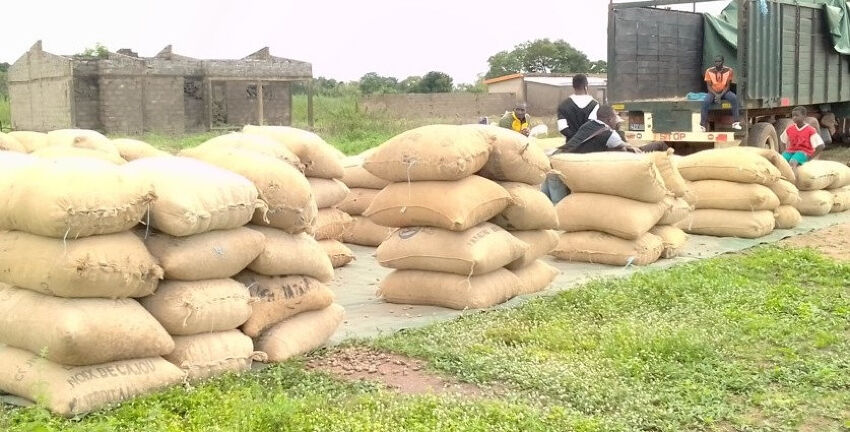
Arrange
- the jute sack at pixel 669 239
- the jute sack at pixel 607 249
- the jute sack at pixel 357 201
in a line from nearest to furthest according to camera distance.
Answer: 1. the jute sack at pixel 607 249
2. the jute sack at pixel 669 239
3. the jute sack at pixel 357 201

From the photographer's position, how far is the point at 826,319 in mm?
5293

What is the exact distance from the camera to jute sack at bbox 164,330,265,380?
398cm

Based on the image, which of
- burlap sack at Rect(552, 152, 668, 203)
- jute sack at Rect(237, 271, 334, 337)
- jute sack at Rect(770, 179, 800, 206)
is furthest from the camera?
jute sack at Rect(770, 179, 800, 206)

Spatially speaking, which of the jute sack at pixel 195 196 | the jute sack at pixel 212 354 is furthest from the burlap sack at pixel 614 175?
the jute sack at pixel 212 354

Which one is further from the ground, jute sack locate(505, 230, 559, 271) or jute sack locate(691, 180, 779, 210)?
jute sack locate(691, 180, 779, 210)

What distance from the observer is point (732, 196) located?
27.0 ft

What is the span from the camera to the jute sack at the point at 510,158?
597 centimetres

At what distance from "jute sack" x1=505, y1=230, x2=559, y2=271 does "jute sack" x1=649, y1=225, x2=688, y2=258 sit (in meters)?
1.31

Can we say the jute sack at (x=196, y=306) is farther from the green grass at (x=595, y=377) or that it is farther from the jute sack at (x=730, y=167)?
the jute sack at (x=730, y=167)

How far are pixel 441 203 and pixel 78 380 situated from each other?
260 cm

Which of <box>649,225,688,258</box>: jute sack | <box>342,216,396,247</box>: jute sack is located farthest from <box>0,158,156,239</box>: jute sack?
<box>649,225,688,258</box>: jute sack

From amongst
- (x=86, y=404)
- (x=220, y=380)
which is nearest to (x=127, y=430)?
(x=86, y=404)

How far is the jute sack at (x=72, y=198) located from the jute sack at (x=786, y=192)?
21.3 ft

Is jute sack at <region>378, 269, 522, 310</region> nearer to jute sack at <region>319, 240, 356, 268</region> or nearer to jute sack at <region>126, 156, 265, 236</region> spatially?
jute sack at <region>319, 240, 356, 268</region>
